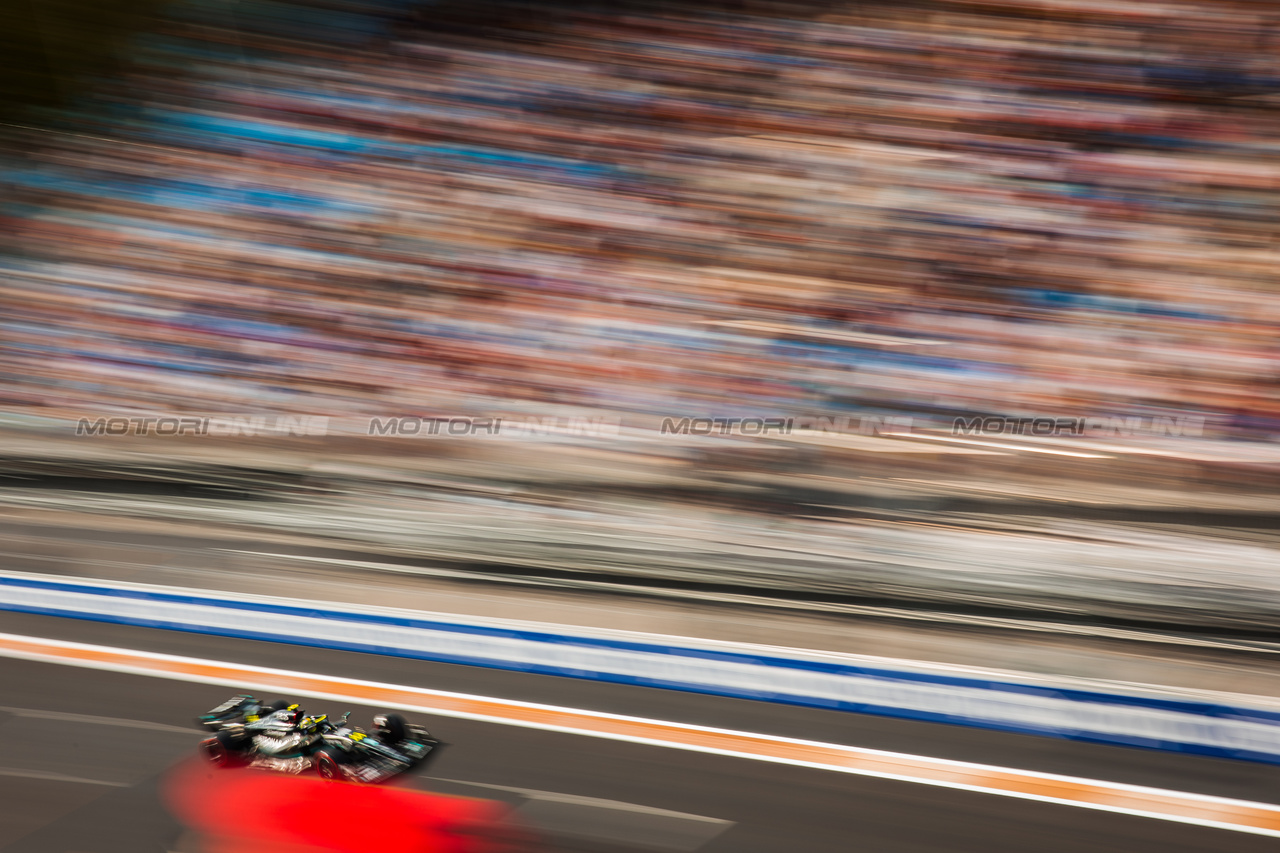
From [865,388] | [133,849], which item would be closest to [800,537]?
[865,388]

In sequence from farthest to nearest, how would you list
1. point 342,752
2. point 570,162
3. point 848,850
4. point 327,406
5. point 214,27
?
point 214,27 → point 570,162 → point 327,406 → point 342,752 → point 848,850

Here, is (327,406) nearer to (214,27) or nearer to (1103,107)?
(214,27)

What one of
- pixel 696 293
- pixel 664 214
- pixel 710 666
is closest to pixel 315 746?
pixel 710 666

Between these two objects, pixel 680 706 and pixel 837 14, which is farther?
pixel 837 14

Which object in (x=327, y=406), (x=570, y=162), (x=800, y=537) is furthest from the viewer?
(x=570, y=162)

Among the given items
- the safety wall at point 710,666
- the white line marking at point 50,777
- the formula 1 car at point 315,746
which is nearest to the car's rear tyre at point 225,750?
the formula 1 car at point 315,746

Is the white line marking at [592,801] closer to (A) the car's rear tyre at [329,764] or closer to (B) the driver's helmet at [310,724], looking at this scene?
(A) the car's rear tyre at [329,764]

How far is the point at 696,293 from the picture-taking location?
7.00 metres

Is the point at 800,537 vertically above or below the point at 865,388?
below

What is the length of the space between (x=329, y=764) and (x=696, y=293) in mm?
4001

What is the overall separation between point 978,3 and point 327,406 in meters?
4.96

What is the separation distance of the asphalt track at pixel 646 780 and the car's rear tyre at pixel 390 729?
168 millimetres

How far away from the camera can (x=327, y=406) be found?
24.0 ft

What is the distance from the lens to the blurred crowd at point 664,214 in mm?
6246
